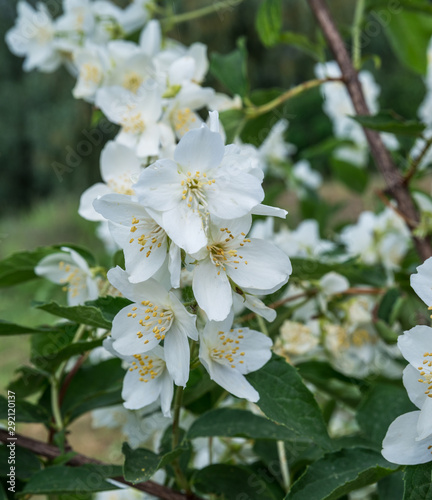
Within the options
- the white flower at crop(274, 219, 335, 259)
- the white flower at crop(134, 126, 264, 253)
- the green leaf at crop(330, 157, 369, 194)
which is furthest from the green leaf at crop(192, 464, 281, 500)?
the green leaf at crop(330, 157, 369, 194)

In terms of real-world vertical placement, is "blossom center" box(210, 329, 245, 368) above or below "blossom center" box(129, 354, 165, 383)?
above

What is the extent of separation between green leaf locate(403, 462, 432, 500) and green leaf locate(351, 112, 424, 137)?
518 millimetres

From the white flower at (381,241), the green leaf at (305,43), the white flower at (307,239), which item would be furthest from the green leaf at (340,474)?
the green leaf at (305,43)

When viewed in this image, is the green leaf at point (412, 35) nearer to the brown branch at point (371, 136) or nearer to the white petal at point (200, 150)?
the brown branch at point (371, 136)

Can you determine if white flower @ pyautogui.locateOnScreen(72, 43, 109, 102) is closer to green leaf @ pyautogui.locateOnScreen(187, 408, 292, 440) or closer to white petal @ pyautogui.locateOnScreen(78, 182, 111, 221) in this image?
white petal @ pyautogui.locateOnScreen(78, 182, 111, 221)

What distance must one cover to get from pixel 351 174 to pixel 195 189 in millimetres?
1404

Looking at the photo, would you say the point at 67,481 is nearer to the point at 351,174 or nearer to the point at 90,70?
the point at 90,70

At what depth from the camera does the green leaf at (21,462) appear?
31.8 inches

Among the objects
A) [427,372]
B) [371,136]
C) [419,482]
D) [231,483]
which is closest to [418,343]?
[427,372]

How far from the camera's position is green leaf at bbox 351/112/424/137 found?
93 cm

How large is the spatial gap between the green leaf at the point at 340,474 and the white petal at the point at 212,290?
0.22 metres

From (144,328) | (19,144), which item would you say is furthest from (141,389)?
(19,144)

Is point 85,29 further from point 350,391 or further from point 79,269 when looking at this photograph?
point 350,391

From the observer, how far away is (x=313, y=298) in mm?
1099
